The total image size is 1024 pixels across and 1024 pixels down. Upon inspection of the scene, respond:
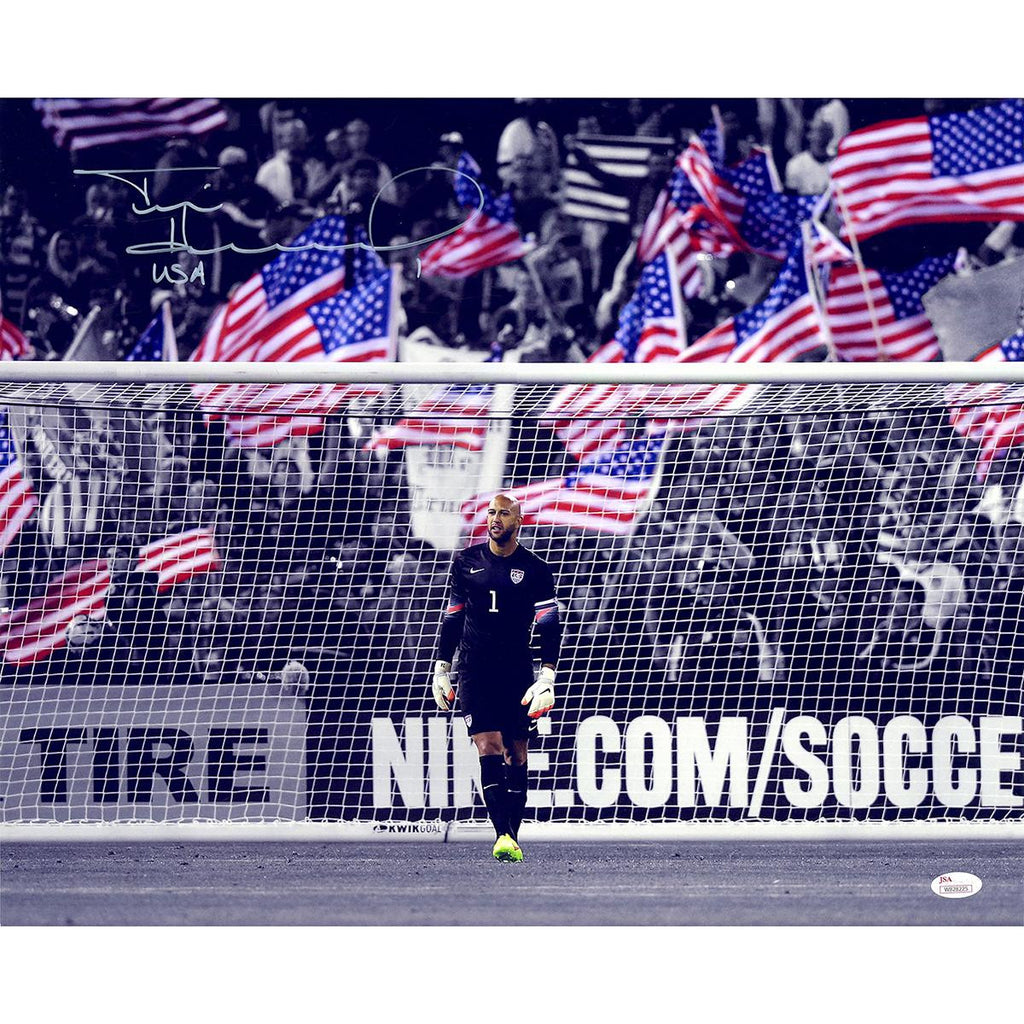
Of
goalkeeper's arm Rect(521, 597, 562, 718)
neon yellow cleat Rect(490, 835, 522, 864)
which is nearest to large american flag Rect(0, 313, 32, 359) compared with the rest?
goalkeeper's arm Rect(521, 597, 562, 718)

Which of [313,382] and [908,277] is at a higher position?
[908,277]

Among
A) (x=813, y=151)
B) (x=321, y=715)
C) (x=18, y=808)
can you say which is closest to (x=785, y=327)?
(x=813, y=151)

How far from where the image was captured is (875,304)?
7.66m

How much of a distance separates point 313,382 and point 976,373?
10.7 ft

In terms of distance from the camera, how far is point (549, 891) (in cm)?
596

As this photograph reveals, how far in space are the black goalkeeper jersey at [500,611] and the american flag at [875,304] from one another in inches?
118

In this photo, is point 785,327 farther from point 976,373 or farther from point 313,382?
point 313,382

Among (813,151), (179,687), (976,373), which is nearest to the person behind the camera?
(976,373)

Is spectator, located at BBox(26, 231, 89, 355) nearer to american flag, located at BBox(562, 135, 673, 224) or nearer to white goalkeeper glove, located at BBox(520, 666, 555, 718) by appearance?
american flag, located at BBox(562, 135, 673, 224)

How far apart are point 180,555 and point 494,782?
271 cm

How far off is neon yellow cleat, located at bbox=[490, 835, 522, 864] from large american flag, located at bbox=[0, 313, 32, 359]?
A: 4.58m

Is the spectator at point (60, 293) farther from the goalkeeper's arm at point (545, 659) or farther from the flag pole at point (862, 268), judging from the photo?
the flag pole at point (862, 268)

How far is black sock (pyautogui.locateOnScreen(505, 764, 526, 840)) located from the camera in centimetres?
597

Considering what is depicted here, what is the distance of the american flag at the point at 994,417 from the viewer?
723cm
